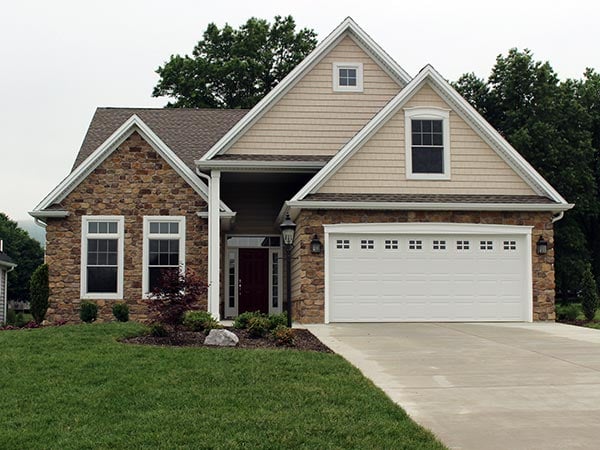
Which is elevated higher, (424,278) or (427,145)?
(427,145)

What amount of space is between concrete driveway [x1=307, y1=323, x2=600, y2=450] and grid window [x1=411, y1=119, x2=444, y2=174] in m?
4.35

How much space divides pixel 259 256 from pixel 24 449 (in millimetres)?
15696

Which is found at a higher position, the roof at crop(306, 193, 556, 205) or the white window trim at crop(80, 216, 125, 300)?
the roof at crop(306, 193, 556, 205)

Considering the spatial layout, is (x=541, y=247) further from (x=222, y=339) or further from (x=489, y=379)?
(x=222, y=339)

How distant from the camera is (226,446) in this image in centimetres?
588

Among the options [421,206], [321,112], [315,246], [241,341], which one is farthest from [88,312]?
[421,206]

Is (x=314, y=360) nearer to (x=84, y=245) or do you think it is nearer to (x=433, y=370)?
(x=433, y=370)

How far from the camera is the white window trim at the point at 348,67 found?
771 inches

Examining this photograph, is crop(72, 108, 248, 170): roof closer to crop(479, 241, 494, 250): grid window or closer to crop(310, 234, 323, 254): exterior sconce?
crop(310, 234, 323, 254): exterior sconce

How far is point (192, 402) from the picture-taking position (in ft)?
23.8

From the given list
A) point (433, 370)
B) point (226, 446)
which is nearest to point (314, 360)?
point (433, 370)

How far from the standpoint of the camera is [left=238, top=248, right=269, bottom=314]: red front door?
2161 cm

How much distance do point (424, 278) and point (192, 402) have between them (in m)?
10.5

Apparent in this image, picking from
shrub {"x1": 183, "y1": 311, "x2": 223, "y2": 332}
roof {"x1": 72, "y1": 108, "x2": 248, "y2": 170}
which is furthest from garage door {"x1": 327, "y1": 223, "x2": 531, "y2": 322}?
roof {"x1": 72, "y1": 108, "x2": 248, "y2": 170}
